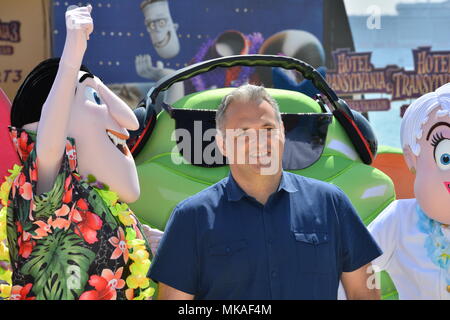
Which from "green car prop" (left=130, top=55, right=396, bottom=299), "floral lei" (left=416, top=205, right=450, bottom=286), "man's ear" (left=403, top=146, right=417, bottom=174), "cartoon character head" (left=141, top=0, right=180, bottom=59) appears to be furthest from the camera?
"cartoon character head" (left=141, top=0, right=180, bottom=59)

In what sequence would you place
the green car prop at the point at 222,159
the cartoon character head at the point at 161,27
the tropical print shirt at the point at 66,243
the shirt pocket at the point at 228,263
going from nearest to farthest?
the shirt pocket at the point at 228,263
the tropical print shirt at the point at 66,243
the green car prop at the point at 222,159
the cartoon character head at the point at 161,27

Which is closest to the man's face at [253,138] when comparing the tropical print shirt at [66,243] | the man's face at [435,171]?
the tropical print shirt at [66,243]

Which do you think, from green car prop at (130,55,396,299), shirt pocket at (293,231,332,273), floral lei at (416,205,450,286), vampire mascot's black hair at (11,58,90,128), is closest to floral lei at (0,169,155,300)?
vampire mascot's black hair at (11,58,90,128)

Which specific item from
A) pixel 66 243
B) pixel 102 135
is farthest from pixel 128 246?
pixel 102 135

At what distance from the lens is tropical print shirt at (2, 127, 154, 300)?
170 cm

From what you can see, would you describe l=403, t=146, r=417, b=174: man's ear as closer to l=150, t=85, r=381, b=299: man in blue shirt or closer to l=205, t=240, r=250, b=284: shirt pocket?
l=150, t=85, r=381, b=299: man in blue shirt

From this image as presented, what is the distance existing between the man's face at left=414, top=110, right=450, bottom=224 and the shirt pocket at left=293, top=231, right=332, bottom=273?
28.5 inches

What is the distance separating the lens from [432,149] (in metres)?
2.03

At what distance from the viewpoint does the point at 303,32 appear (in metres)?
4.73

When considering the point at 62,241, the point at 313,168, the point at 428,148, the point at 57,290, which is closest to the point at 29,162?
the point at 62,241

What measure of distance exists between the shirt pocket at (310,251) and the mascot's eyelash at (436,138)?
2.58 feet

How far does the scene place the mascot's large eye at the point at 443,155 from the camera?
1.99 meters

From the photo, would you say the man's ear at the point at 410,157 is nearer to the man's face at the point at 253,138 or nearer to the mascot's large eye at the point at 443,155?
the mascot's large eye at the point at 443,155
